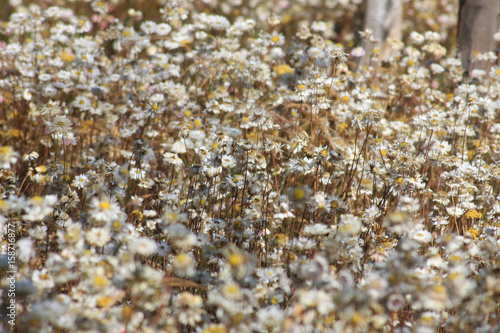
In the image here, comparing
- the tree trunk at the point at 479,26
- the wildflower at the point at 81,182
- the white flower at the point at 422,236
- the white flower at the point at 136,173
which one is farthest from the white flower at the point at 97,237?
the tree trunk at the point at 479,26

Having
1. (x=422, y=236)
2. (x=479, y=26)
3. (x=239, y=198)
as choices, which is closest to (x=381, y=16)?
(x=479, y=26)

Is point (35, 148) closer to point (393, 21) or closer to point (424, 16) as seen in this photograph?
point (393, 21)

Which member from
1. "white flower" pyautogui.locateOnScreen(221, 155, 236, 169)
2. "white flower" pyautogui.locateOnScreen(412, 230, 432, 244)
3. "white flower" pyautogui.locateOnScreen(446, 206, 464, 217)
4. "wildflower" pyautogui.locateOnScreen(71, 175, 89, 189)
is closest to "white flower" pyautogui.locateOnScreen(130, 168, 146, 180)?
"wildflower" pyautogui.locateOnScreen(71, 175, 89, 189)

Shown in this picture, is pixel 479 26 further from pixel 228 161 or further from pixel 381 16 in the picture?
pixel 228 161

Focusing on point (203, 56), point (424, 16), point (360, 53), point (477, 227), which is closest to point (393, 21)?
point (360, 53)

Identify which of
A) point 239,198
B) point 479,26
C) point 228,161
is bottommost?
point 239,198

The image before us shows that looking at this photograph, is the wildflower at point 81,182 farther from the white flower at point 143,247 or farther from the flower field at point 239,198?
the white flower at point 143,247
